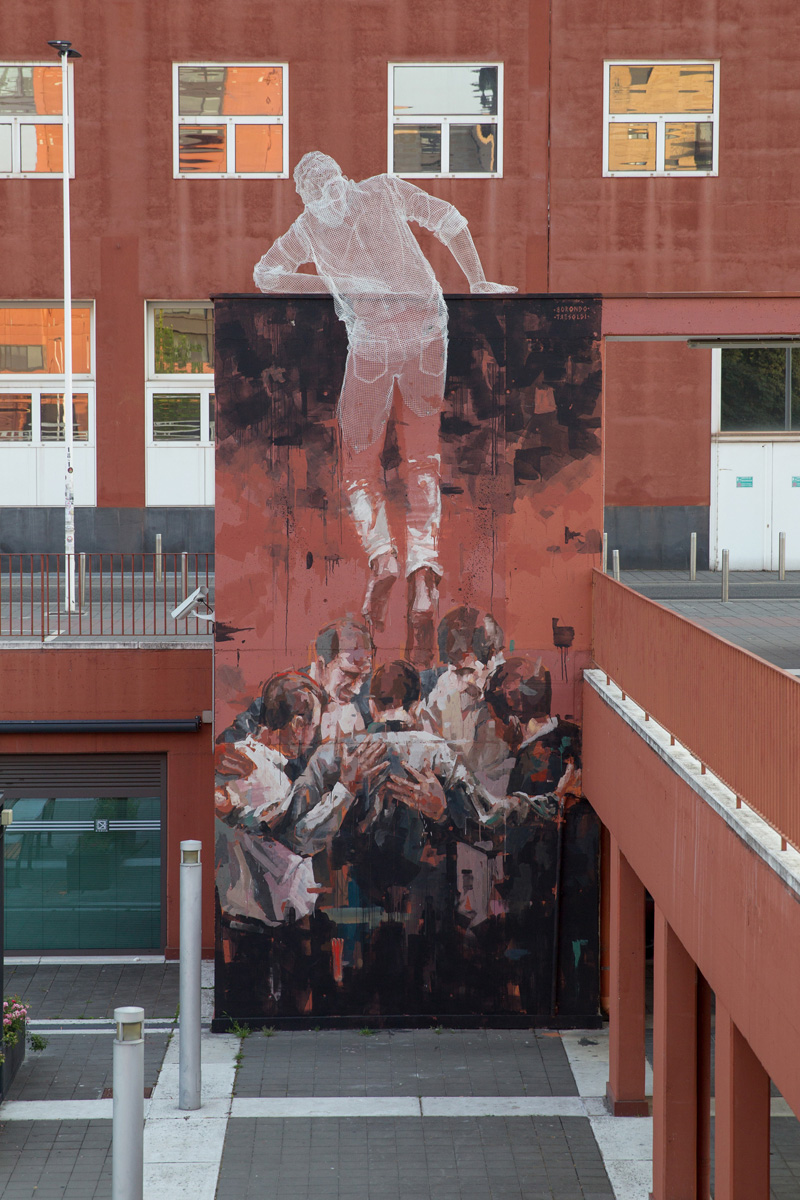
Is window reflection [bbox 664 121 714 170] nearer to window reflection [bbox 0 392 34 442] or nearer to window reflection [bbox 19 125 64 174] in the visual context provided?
window reflection [bbox 19 125 64 174]

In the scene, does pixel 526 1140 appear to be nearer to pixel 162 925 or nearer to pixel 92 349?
pixel 162 925

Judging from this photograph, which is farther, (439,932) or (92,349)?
(92,349)

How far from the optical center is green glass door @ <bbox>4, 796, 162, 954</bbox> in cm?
1620

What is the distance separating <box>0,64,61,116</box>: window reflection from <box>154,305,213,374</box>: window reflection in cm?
434

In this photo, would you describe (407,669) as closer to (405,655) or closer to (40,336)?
(405,655)

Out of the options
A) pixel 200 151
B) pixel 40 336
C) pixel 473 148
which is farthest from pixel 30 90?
pixel 473 148

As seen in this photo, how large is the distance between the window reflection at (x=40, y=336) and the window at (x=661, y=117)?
10714 millimetres

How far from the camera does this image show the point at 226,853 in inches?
536

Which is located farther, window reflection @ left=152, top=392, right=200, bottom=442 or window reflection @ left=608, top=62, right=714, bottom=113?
window reflection @ left=152, top=392, right=200, bottom=442

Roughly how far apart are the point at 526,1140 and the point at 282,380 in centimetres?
758

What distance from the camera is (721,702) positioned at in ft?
23.5

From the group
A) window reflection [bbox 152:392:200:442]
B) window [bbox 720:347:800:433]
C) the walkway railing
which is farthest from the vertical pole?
the walkway railing

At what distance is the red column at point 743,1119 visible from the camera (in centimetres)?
707

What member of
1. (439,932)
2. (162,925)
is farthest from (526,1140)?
(162,925)
